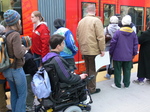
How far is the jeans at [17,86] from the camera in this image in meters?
2.25

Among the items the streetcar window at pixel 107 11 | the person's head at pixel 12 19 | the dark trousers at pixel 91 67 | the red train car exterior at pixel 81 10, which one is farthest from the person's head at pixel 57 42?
the streetcar window at pixel 107 11

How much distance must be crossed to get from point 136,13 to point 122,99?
3087 mm

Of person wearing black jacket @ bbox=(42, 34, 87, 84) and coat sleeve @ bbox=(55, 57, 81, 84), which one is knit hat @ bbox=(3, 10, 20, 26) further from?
coat sleeve @ bbox=(55, 57, 81, 84)

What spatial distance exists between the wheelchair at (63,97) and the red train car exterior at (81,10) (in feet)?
4.73

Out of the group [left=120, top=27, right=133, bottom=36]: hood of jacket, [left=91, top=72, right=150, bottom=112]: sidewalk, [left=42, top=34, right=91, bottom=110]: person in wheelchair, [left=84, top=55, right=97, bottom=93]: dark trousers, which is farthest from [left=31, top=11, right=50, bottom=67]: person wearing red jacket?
[left=120, top=27, right=133, bottom=36]: hood of jacket

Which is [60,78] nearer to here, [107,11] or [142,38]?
[142,38]

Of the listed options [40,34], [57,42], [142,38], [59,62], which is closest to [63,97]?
[59,62]

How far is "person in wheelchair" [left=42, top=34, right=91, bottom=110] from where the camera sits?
2367 mm

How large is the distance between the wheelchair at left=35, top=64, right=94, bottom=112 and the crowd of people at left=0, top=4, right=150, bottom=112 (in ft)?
0.33

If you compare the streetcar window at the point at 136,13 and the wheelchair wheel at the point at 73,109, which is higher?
the streetcar window at the point at 136,13

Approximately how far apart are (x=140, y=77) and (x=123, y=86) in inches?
18.7

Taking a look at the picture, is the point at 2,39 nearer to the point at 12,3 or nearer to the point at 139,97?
the point at 12,3

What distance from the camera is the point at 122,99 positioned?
3424 millimetres

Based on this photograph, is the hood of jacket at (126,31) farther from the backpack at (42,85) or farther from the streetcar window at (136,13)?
the backpack at (42,85)
